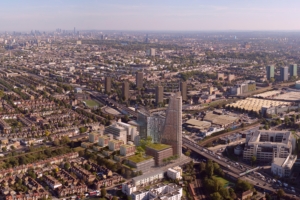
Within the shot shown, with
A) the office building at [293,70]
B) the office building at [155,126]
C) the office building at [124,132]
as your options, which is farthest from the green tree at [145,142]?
the office building at [293,70]

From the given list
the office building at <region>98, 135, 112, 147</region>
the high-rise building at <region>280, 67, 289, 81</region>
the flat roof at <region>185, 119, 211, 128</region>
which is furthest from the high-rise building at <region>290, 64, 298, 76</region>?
Result: the office building at <region>98, 135, 112, 147</region>

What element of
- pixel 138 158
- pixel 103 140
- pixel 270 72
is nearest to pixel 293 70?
pixel 270 72

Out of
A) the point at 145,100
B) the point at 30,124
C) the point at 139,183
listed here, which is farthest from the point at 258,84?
the point at 139,183

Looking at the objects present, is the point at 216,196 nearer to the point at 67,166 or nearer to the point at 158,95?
the point at 67,166

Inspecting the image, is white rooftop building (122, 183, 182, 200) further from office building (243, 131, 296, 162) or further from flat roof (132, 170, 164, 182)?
office building (243, 131, 296, 162)

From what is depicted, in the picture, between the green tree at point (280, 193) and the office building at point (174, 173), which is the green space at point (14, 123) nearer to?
the office building at point (174, 173)

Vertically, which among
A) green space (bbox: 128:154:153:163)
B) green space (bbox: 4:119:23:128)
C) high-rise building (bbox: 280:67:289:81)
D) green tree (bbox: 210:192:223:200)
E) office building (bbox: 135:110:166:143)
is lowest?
green tree (bbox: 210:192:223:200)
